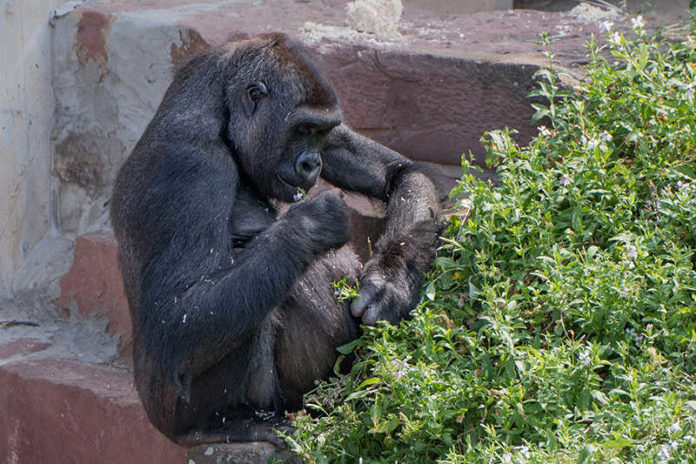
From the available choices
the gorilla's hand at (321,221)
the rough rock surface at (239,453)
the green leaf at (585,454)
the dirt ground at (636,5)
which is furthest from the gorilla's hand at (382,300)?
the dirt ground at (636,5)

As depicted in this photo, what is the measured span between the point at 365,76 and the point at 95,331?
2.01m

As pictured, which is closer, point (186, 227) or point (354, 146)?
point (186, 227)

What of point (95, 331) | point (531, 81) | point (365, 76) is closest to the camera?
point (531, 81)

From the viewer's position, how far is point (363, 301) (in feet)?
12.1

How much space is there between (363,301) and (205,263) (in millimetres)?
652

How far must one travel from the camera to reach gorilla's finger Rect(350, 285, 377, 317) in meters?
3.69

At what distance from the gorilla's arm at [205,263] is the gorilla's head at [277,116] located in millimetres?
253

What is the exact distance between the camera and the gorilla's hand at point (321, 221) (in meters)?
3.47

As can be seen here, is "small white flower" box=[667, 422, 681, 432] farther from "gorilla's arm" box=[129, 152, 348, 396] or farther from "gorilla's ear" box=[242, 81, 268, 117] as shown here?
Result: "gorilla's ear" box=[242, 81, 268, 117]

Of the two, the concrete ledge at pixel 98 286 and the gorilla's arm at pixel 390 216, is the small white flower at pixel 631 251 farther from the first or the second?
the concrete ledge at pixel 98 286

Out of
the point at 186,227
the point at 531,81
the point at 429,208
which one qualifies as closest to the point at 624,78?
the point at 531,81

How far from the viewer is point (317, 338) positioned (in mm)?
3734

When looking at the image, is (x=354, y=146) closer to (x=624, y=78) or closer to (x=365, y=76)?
(x=365, y=76)

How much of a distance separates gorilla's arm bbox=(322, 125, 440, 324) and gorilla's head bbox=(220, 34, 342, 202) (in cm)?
46
